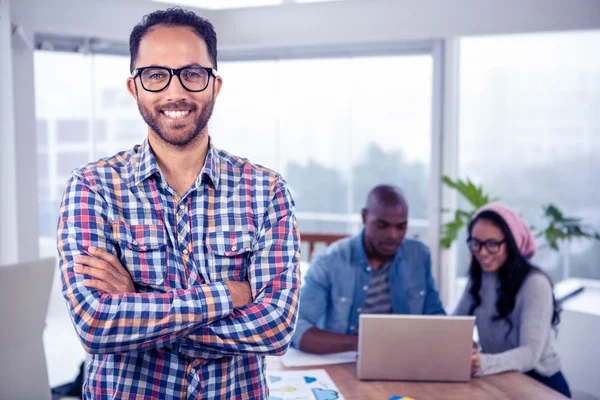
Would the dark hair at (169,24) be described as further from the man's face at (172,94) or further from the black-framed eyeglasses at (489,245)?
the black-framed eyeglasses at (489,245)

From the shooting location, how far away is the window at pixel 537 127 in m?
3.71

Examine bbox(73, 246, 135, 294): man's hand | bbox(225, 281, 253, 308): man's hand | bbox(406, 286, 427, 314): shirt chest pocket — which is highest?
bbox(73, 246, 135, 294): man's hand

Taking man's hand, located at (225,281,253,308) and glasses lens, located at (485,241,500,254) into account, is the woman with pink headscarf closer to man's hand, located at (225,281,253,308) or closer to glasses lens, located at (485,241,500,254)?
glasses lens, located at (485,241,500,254)

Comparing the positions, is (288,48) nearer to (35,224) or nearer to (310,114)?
(310,114)

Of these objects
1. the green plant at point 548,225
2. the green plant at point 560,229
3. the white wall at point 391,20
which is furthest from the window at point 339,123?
the green plant at point 560,229

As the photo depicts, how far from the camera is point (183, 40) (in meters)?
1.38

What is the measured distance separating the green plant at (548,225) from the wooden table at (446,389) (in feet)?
4.40

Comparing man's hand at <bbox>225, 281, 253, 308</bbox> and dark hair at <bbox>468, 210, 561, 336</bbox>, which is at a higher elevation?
man's hand at <bbox>225, 281, 253, 308</bbox>

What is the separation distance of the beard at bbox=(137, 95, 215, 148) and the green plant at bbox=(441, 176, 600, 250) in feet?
7.07

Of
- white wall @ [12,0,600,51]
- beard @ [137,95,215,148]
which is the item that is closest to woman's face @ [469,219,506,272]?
white wall @ [12,0,600,51]

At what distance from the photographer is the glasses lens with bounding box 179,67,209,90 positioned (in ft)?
4.51

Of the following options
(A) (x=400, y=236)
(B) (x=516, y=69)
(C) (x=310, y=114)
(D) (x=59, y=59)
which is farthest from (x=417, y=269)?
(D) (x=59, y=59)

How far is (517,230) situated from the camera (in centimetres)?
244

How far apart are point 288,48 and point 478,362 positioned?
2404 mm
